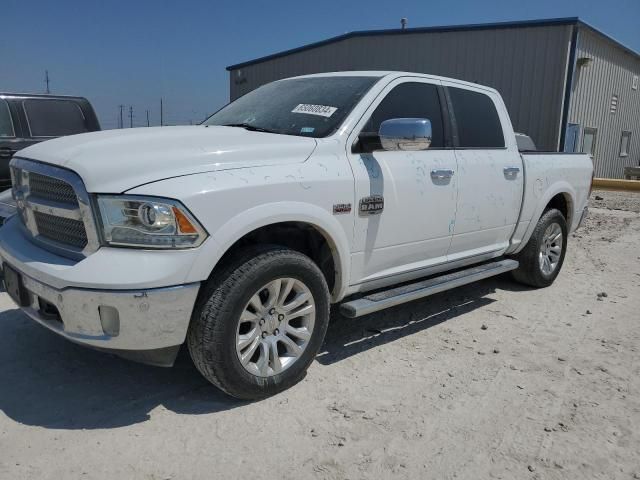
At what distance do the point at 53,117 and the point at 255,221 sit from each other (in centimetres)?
512

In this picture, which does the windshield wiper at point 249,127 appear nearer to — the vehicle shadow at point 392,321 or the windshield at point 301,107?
the windshield at point 301,107

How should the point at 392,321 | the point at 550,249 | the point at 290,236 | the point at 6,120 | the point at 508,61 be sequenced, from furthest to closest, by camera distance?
the point at 508,61
the point at 6,120
the point at 550,249
the point at 392,321
the point at 290,236

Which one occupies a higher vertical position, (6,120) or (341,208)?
(6,120)

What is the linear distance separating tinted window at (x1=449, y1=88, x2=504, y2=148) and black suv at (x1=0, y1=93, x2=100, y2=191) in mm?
4825

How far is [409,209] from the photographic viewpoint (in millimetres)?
3762

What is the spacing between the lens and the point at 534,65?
14.4 meters

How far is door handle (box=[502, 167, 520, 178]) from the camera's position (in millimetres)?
4675

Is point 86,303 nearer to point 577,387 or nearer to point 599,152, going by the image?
point 577,387

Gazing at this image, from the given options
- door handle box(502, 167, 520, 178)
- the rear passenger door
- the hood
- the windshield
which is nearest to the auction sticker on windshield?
the windshield

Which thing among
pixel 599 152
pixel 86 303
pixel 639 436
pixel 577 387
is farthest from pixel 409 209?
pixel 599 152

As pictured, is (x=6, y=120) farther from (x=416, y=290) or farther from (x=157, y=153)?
(x=416, y=290)

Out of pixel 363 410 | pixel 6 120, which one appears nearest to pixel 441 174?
pixel 363 410

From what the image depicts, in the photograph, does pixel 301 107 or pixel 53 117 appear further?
pixel 53 117

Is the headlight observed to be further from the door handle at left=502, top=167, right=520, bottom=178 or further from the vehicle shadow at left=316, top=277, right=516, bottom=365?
the door handle at left=502, top=167, right=520, bottom=178
